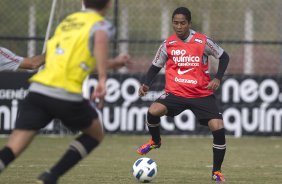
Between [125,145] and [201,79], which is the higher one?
[201,79]

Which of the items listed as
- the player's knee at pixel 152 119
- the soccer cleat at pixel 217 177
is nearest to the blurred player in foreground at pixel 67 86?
the soccer cleat at pixel 217 177

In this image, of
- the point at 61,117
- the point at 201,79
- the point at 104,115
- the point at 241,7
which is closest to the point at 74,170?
the point at 201,79

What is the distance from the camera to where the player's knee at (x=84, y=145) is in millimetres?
7289

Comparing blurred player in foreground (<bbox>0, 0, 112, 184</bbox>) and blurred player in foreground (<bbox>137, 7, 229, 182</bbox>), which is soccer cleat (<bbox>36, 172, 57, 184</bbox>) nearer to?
blurred player in foreground (<bbox>0, 0, 112, 184</bbox>)

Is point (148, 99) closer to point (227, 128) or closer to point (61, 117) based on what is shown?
point (227, 128)

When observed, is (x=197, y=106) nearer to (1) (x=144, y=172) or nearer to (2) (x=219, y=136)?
(2) (x=219, y=136)

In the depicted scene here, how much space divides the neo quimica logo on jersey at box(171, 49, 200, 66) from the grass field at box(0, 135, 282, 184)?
55.6 inches

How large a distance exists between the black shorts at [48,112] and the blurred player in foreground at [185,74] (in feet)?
11.1

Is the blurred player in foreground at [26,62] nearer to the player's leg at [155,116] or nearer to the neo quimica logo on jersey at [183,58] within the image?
the player's leg at [155,116]

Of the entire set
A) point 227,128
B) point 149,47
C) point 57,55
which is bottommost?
point 227,128

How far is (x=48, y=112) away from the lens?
7184mm

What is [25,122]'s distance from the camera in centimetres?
715

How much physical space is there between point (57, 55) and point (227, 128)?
10.1 metres

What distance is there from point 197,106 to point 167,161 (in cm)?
208
